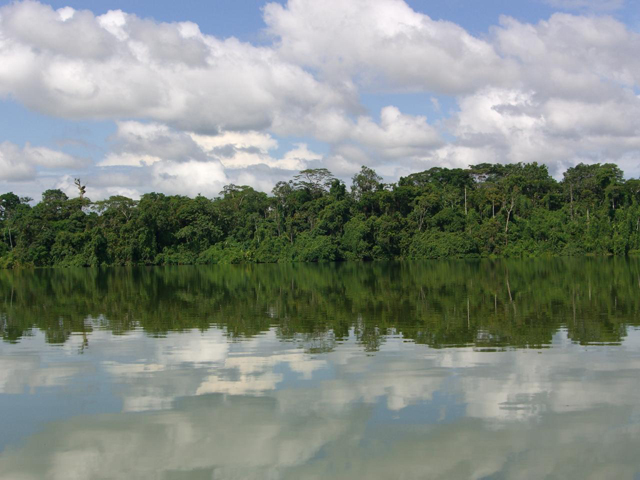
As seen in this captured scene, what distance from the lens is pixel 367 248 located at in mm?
63750

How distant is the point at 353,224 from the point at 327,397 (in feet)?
188

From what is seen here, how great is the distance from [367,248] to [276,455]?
58.2 meters

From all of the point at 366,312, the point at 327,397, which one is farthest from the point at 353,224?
the point at 327,397

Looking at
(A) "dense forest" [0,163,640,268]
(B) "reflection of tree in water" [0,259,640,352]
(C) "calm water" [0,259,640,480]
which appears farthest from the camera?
(A) "dense forest" [0,163,640,268]

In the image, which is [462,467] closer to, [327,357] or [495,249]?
[327,357]

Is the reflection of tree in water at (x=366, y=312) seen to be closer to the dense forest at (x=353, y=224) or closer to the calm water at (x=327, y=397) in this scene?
the calm water at (x=327, y=397)

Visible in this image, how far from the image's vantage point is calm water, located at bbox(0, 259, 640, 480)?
18.5ft

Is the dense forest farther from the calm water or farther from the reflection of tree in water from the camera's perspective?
the calm water

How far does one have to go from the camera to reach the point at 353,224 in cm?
6475

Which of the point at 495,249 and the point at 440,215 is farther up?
the point at 440,215

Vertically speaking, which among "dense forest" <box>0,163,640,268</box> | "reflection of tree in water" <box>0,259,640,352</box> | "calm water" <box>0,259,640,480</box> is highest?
"dense forest" <box>0,163,640,268</box>

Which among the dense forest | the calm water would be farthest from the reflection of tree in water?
the dense forest

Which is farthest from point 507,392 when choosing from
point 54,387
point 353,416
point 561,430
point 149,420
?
point 54,387

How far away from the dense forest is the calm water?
48.5 metres
